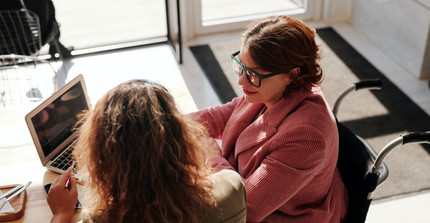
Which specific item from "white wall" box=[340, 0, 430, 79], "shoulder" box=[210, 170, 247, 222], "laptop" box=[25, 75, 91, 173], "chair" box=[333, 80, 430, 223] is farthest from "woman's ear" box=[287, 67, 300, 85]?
"white wall" box=[340, 0, 430, 79]

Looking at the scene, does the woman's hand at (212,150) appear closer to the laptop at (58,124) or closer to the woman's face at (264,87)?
the woman's face at (264,87)

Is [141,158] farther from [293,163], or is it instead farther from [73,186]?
[293,163]

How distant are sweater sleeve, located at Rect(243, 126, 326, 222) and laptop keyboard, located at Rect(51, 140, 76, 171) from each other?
25.3 inches

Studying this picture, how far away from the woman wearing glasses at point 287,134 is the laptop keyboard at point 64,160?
508mm

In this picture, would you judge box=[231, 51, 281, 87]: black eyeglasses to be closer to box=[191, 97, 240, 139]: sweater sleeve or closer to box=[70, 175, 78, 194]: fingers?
box=[191, 97, 240, 139]: sweater sleeve

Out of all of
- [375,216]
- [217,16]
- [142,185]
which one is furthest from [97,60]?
[142,185]

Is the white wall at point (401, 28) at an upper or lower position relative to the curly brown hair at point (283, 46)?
lower

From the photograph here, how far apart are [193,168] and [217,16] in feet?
10.9

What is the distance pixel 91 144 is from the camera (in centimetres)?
121

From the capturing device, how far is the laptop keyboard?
5.71 ft

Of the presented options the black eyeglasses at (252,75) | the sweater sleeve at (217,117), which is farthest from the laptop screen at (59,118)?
the black eyeglasses at (252,75)

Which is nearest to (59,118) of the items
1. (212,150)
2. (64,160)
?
(64,160)

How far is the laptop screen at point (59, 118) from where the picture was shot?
1.71 metres

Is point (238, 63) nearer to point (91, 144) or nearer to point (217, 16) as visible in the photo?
point (91, 144)
